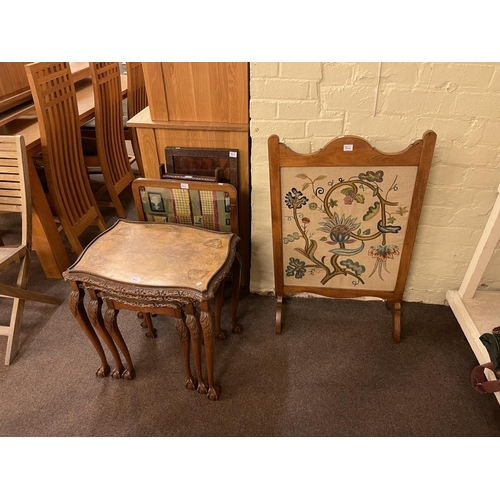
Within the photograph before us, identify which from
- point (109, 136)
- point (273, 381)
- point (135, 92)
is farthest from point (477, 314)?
point (135, 92)

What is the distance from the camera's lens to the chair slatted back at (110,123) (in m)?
2.35

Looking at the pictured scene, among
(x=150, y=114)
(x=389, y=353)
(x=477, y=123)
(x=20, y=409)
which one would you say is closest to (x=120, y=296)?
(x=20, y=409)

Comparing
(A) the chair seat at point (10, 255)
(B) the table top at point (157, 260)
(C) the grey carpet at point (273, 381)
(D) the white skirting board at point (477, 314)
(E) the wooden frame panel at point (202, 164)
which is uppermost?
(E) the wooden frame panel at point (202, 164)

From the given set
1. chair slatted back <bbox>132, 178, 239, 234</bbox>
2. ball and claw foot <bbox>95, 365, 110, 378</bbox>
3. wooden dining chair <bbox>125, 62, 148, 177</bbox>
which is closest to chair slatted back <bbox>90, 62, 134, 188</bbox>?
wooden dining chair <bbox>125, 62, 148, 177</bbox>

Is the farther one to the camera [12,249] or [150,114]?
[12,249]

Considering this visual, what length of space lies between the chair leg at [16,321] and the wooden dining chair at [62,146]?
0.39 m

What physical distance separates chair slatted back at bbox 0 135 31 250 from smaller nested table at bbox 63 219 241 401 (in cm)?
55

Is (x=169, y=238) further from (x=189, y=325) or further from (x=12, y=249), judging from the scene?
(x=12, y=249)

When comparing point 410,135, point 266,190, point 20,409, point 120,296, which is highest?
point 410,135

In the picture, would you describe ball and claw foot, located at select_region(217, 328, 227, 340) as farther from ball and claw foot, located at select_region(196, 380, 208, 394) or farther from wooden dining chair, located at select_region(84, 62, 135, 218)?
wooden dining chair, located at select_region(84, 62, 135, 218)

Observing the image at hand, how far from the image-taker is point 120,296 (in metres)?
1.41

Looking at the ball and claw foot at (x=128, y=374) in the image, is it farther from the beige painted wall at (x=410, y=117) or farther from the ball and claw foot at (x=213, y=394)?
the beige painted wall at (x=410, y=117)

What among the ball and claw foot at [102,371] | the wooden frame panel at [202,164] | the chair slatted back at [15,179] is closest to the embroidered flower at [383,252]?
the wooden frame panel at [202,164]

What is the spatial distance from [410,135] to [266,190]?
63 cm
